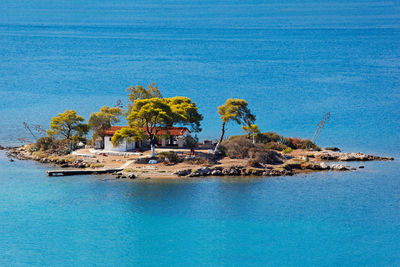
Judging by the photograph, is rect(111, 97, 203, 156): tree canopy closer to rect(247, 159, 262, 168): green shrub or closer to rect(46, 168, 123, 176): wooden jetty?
rect(46, 168, 123, 176): wooden jetty

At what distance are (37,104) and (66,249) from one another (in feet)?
279

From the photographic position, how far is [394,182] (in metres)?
67.8

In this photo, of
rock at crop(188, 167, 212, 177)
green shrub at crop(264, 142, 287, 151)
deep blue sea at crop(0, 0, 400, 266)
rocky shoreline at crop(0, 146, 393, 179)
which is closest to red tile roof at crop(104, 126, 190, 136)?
rocky shoreline at crop(0, 146, 393, 179)

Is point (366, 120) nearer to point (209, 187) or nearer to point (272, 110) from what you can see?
point (272, 110)

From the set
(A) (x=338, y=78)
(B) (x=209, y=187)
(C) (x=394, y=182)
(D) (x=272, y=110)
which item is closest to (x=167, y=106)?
(B) (x=209, y=187)

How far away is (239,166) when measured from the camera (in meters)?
71.5

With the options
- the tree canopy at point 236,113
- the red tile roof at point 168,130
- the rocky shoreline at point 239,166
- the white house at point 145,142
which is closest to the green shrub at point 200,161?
the rocky shoreline at point 239,166

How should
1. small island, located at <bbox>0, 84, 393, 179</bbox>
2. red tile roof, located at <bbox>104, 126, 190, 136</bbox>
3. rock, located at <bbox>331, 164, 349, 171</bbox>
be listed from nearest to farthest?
1. small island, located at <bbox>0, 84, 393, 179</bbox>
2. rock, located at <bbox>331, 164, 349, 171</bbox>
3. red tile roof, located at <bbox>104, 126, 190, 136</bbox>

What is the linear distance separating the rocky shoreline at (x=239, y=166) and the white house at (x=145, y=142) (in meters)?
4.61

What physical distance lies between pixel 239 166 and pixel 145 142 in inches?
662

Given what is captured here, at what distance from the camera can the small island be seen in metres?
71.7

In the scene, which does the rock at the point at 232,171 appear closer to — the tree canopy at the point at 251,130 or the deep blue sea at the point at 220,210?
the deep blue sea at the point at 220,210

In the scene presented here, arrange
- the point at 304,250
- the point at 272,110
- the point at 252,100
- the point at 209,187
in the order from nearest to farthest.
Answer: the point at 304,250, the point at 209,187, the point at 272,110, the point at 252,100

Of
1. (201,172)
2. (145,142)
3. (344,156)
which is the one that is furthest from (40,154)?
(344,156)
